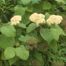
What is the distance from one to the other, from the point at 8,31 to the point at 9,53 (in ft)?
0.50

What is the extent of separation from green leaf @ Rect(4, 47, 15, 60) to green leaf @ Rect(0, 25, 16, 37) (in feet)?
0.31

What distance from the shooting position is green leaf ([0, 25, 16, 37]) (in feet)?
6.64

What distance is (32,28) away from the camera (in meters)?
2.06

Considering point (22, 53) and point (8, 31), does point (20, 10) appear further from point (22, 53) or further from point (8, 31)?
point (22, 53)

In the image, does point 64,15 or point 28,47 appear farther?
point 64,15

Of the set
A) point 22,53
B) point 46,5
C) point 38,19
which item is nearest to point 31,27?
point 38,19

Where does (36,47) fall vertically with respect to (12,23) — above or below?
below

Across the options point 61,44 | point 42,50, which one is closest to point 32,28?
point 42,50

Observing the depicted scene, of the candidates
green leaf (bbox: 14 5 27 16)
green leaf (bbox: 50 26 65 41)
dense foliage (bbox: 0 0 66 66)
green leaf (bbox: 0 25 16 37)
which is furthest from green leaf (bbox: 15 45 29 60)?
green leaf (bbox: 14 5 27 16)

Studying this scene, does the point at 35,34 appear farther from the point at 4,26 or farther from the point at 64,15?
the point at 64,15

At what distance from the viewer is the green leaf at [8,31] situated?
2.02m

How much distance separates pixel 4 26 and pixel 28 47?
240 millimetres

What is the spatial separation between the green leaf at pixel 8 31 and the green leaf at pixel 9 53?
0.31ft

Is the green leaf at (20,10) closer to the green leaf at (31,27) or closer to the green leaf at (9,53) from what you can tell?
the green leaf at (31,27)
